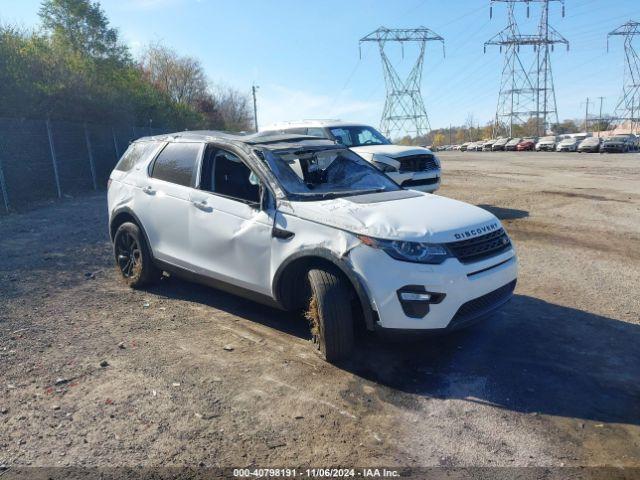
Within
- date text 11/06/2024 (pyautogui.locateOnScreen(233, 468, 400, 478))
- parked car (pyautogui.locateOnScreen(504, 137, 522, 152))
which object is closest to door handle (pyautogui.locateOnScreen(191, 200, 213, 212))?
date text 11/06/2024 (pyautogui.locateOnScreen(233, 468, 400, 478))

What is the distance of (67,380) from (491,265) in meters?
3.40

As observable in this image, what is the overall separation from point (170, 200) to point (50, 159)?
1195cm

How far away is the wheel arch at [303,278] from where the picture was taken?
12.2ft

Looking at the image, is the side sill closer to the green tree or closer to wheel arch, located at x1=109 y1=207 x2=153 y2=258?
wheel arch, located at x1=109 y1=207 x2=153 y2=258

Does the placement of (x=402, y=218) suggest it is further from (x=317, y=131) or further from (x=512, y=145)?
(x=512, y=145)

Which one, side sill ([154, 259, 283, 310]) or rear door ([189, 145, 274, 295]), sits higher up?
rear door ([189, 145, 274, 295])

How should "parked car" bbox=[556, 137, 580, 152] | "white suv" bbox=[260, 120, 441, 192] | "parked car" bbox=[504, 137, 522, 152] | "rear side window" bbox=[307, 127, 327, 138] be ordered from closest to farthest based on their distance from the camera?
1. "white suv" bbox=[260, 120, 441, 192]
2. "rear side window" bbox=[307, 127, 327, 138]
3. "parked car" bbox=[556, 137, 580, 152]
4. "parked car" bbox=[504, 137, 522, 152]

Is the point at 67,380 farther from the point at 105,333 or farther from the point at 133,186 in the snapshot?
the point at 133,186

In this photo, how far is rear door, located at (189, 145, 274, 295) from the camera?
14.3 ft

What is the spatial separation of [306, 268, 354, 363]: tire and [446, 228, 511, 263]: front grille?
0.88m

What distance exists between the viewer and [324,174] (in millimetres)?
5148

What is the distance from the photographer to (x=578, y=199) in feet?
41.5

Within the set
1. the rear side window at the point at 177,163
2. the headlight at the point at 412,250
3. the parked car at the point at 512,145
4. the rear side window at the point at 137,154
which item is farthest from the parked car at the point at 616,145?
the headlight at the point at 412,250

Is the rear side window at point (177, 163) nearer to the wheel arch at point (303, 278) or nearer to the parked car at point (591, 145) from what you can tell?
the wheel arch at point (303, 278)
